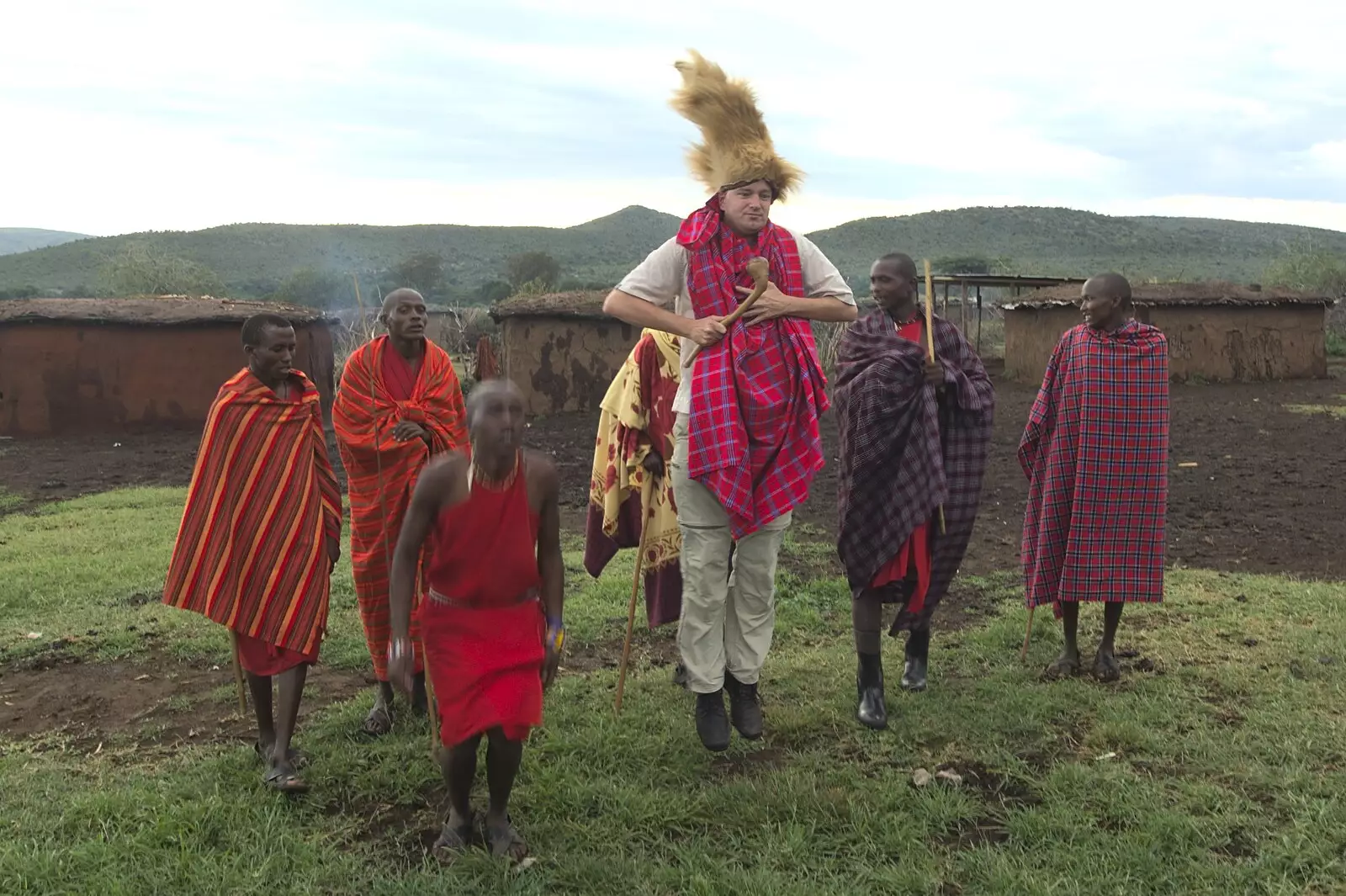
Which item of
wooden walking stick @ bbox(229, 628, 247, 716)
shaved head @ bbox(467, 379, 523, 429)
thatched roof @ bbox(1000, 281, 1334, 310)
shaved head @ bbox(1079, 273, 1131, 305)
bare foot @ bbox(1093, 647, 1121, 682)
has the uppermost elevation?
thatched roof @ bbox(1000, 281, 1334, 310)

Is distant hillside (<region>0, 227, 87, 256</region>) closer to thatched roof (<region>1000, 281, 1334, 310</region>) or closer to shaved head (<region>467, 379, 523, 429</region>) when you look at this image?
thatched roof (<region>1000, 281, 1334, 310</region>)

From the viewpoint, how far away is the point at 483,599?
305 centimetres

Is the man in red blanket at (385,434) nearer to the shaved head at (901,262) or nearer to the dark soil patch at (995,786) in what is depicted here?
the shaved head at (901,262)

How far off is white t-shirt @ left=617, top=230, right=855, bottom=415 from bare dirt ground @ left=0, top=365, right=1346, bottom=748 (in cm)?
183

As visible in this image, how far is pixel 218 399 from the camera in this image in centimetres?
387

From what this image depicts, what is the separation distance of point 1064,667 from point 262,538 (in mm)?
3412

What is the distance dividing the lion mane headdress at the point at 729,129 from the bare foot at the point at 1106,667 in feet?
8.20

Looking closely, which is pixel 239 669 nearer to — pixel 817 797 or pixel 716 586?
pixel 716 586

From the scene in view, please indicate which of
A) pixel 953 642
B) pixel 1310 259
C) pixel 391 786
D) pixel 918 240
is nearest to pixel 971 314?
pixel 1310 259

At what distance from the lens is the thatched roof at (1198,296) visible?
19812 millimetres

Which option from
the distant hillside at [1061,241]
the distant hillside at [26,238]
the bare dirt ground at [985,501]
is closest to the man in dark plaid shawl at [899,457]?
the bare dirt ground at [985,501]

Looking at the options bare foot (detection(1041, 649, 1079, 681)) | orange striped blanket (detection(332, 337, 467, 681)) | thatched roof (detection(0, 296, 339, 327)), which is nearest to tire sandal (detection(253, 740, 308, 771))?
orange striped blanket (detection(332, 337, 467, 681))

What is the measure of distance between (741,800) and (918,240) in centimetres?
5687

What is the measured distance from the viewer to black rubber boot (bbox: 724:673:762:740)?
3895 mm
